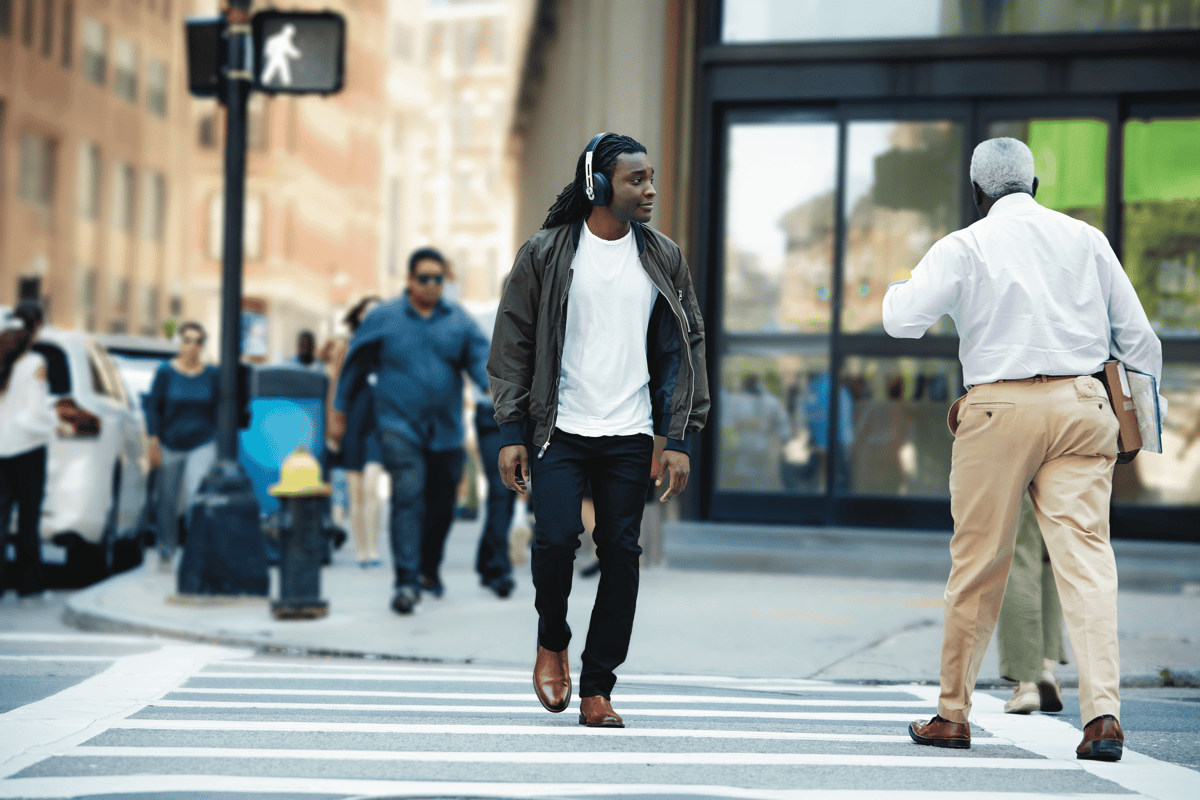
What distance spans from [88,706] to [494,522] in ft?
13.9

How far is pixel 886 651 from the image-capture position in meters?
7.34

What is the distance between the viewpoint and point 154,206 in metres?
45.0

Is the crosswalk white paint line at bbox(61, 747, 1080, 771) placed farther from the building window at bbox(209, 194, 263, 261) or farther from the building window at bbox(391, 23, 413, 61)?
the building window at bbox(391, 23, 413, 61)

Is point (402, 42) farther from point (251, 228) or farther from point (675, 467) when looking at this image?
point (675, 467)

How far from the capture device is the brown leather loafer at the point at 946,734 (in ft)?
16.0

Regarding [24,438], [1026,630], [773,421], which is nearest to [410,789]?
[1026,630]

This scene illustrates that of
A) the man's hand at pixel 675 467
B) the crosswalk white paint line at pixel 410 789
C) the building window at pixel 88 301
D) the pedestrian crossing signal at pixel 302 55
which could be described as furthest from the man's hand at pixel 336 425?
the building window at pixel 88 301

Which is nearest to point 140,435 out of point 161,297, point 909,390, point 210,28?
point 210,28

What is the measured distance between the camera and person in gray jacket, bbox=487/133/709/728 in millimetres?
5047

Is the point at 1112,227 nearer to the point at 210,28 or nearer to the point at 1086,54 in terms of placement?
the point at 1086,54

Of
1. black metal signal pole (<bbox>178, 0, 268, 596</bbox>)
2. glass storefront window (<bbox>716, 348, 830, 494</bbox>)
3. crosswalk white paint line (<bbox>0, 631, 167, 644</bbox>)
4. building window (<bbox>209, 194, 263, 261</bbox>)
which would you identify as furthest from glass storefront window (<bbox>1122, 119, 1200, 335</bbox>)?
building window (<bbox>209, 194, 263, 261</bbox>)

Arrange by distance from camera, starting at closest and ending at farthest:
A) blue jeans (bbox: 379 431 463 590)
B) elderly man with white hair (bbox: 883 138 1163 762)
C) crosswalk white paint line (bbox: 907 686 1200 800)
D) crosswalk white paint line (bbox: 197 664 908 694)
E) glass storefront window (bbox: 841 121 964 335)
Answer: crosswalk white paint line (bbox: 907 686 1200 800) → elderly man with white hair (bbox: 883 138 1163 762) → crosswalk white paint line (bbox: 197 664 908 694) → blue jeans (bbox: 379 431 463 590) → glass storefront window (bbox: 841 121 964 335)

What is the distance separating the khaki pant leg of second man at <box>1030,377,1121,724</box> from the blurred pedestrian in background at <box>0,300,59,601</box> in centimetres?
658

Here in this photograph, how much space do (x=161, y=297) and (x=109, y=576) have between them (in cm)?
3586
